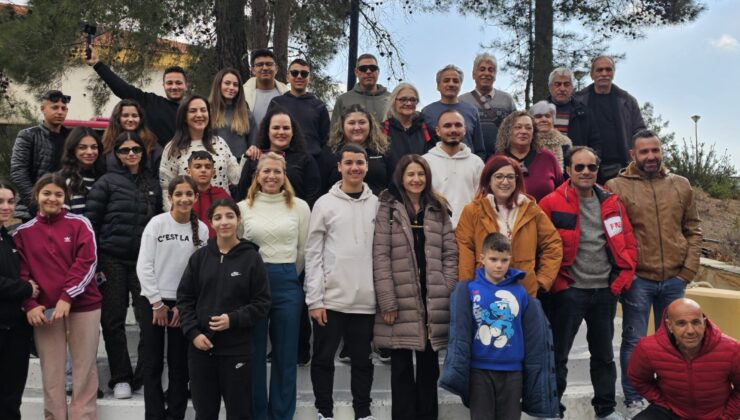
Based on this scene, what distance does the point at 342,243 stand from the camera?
448 centimetres

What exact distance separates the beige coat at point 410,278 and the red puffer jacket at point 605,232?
747 mm

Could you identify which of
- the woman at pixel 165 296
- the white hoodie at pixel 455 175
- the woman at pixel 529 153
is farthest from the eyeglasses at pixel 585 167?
the woman at pixel 165 296

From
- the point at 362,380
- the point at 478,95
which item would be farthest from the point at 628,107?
the point at 362,380

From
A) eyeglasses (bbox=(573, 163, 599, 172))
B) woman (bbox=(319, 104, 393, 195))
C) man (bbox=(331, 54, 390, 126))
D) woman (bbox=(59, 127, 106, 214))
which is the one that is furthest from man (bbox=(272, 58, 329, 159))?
eyeglasses (bbox=(573, 163, 599, 172))

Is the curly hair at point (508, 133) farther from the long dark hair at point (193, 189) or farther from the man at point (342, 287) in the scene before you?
the long dark hair at point (193, 189)

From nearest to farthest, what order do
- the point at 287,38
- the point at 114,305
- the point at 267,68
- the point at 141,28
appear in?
the point at 114,305 < the point at 267,68 < the point at 141,28 < the point at 287,38

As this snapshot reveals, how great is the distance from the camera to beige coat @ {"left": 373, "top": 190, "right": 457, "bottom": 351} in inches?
171

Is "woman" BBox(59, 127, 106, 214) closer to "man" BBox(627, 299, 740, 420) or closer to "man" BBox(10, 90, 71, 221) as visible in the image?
"man" BBox(10, 90, 71, 221)

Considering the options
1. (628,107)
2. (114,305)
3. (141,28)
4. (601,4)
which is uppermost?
(601,4)

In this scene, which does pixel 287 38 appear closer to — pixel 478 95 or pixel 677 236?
pixel 478 95

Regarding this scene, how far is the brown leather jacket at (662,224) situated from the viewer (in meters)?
4.73

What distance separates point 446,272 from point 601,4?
695cm

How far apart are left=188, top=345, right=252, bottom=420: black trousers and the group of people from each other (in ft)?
0.04

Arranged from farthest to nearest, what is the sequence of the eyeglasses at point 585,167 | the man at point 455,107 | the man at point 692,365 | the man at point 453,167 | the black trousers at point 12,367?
the man at point 455,107 < the man at point 453,167 < the eyeglasses at point 585,167 < the black trousers at point 12,367 < the man at point 692,365
